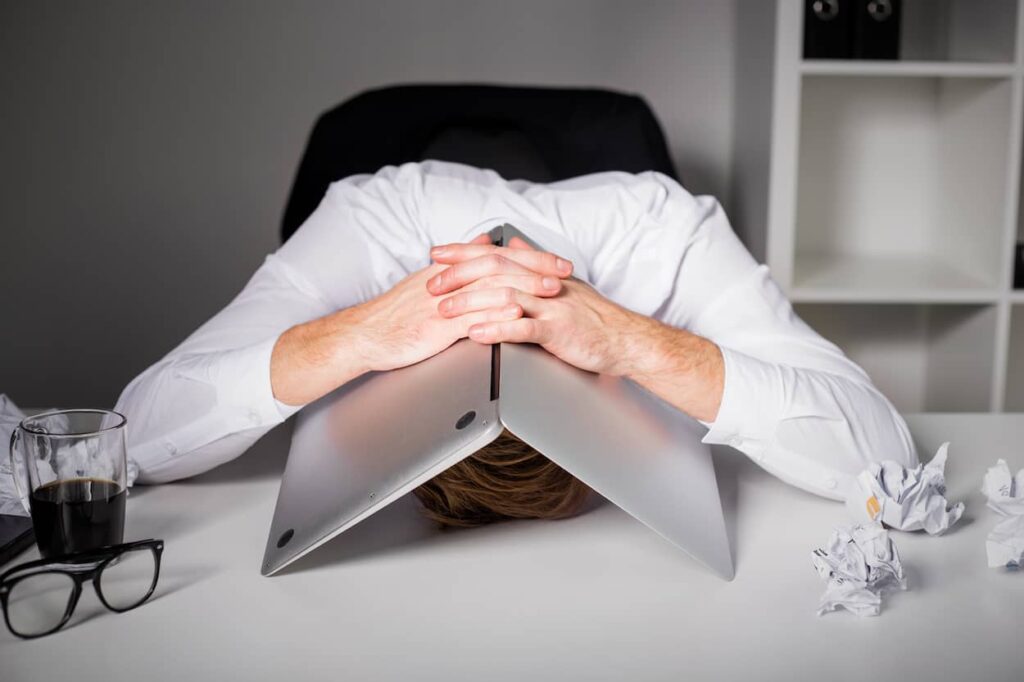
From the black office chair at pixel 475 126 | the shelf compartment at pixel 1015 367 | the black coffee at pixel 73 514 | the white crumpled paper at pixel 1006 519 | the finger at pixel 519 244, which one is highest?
the black office chair at pixel 475 126

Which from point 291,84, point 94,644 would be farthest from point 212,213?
point 94,644

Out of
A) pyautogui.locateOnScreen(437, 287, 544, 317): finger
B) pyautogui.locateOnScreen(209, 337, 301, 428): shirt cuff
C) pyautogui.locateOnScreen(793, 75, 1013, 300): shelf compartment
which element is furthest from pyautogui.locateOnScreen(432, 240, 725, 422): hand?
pyautogui.locateOnScreen(793, 75, 1013, 300): shelf compartment

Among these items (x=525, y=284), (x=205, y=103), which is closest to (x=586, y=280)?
(x=525, y=284)

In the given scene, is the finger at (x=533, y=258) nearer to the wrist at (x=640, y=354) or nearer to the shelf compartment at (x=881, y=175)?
the wrist at (x=640, y=354)

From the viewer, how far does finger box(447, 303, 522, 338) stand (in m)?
0.95

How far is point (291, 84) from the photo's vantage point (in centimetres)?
253

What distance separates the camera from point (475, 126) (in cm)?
188

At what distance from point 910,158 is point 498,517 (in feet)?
6.79

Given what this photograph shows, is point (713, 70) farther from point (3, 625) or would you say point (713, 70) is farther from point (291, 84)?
point (3, 625)

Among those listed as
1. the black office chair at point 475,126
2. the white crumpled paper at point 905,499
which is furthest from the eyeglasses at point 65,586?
the black office chair at point 475,126

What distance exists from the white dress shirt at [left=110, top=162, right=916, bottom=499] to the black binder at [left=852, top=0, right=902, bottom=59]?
1021 millimetres

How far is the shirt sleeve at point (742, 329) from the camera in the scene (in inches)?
41.8

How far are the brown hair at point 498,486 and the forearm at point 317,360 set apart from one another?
177 millimetres

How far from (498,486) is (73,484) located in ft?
1.20
